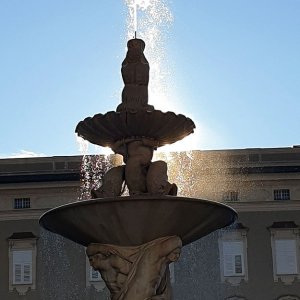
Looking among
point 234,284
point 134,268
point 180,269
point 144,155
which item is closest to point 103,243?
point 134,268

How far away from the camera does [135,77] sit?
413 inches

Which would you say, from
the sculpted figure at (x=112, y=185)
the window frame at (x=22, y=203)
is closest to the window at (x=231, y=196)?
the window frame at (x=22, y=203)

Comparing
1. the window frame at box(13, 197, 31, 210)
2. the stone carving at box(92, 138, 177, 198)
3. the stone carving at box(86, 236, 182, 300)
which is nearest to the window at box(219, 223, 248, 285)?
the window frame at box(13, 197, 31, 210)

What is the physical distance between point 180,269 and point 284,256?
19.4ft

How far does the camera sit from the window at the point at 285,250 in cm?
3841

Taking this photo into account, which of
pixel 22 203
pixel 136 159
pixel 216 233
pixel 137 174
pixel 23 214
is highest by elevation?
pixel 22 203

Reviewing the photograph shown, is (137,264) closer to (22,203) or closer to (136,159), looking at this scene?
(136,159)

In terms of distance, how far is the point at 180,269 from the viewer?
114 feet

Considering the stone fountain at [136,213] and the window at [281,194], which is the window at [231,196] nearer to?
the window at [281,194]

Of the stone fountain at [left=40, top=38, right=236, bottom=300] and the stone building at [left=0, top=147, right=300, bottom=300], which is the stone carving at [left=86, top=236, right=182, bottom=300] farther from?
the stone building at [left=0, top=147, right=300, bottom=300]

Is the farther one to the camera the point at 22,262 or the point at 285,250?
the point at 22,262

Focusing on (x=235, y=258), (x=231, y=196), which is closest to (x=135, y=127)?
(x=235, y=258)

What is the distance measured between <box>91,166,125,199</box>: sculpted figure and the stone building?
2732cm

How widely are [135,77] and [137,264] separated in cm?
241
